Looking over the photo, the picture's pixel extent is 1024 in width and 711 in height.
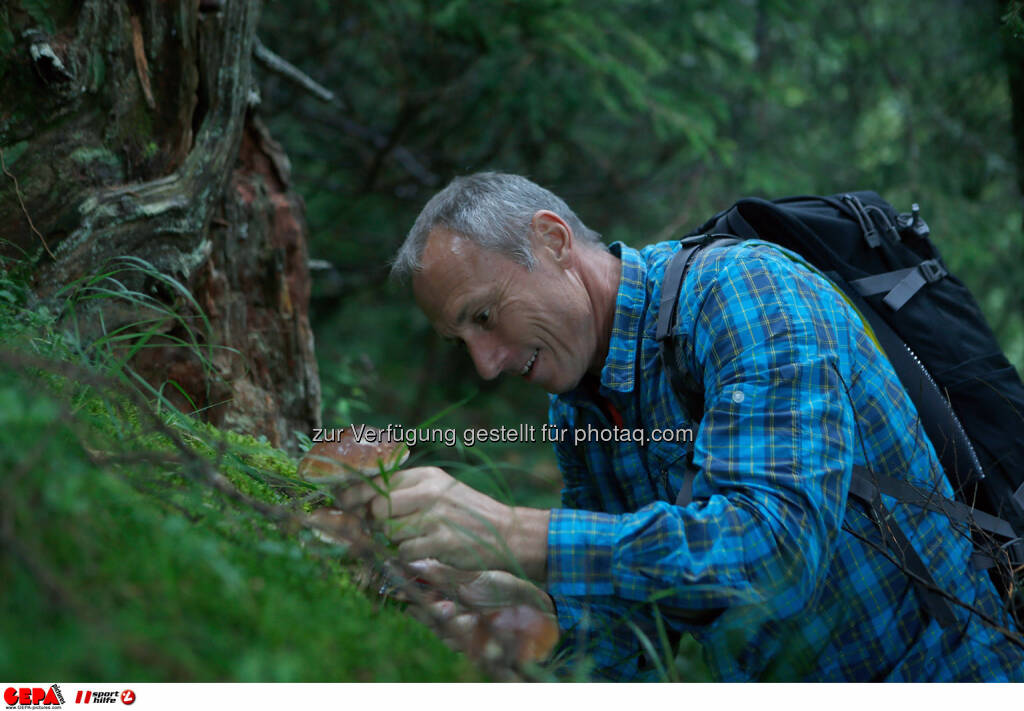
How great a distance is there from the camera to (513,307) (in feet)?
8.54

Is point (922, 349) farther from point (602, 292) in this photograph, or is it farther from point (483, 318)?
point (483, 318)

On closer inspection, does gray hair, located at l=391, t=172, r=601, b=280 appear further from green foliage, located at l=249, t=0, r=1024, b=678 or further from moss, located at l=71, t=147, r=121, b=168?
green foliage, located at l=249, t=0, r=1024, b=678

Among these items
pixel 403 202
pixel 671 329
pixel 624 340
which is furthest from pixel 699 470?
pixel 403 202

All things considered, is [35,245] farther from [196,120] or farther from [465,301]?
[465,301]

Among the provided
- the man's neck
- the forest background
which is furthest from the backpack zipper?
the forest background

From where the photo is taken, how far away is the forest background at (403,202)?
113 cm

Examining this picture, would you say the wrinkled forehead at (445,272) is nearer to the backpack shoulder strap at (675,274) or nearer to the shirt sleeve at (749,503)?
the backpack shoulder strap at (675,274)

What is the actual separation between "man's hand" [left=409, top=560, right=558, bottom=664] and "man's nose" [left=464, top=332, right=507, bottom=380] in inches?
29.5

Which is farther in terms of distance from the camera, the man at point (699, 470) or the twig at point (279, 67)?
the twig at point (279, 67)

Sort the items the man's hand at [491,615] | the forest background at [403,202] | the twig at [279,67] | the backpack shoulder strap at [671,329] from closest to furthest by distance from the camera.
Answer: the forest background at [403,202], the man's hand at [491,615], the backpack shoulder strap at [671,329], the twig at [279,67]

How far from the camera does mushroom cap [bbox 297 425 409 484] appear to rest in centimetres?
192

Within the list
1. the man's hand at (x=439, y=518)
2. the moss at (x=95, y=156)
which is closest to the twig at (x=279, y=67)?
the moss at (x=95, y=156)
